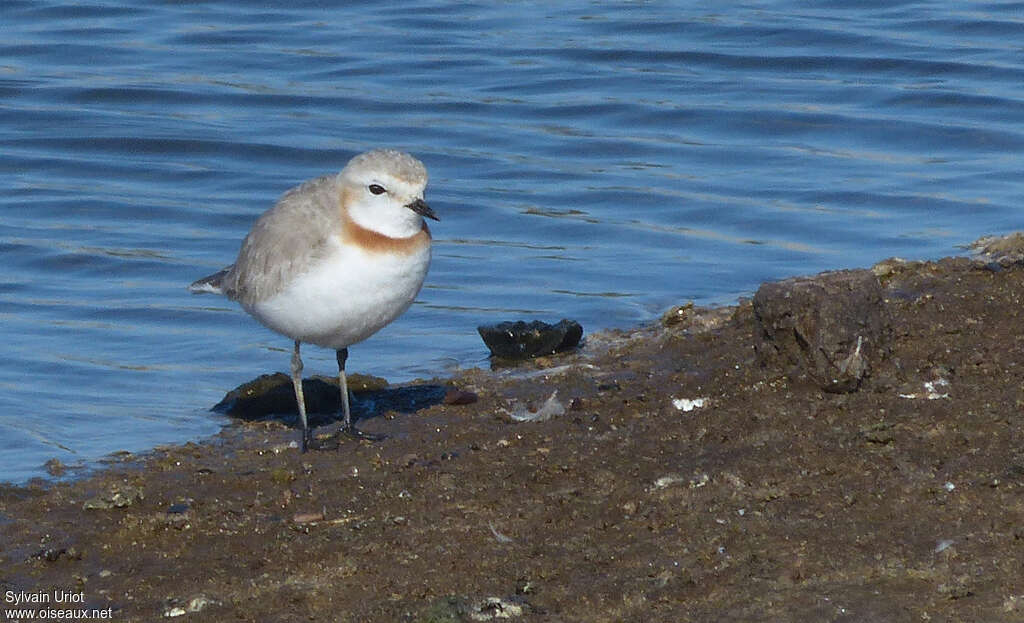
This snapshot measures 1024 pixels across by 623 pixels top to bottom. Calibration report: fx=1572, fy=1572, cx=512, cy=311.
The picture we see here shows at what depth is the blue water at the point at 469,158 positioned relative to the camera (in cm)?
1087

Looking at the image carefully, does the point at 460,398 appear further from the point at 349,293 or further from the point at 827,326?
the point at 827,326

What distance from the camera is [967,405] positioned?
677 cm

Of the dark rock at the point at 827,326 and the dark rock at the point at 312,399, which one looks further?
the dark rock at the point at 312,399

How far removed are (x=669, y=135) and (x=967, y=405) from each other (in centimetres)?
939

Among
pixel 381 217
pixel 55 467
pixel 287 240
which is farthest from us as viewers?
pixel 55 467

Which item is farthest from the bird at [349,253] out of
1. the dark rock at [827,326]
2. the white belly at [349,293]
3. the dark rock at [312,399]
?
the dark rock at [827,326]

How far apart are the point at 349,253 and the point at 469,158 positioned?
8144mm

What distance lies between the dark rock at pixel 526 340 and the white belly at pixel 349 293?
1.72 metres

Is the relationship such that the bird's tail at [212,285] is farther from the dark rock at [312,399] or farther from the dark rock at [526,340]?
the dark rock at [526,340]

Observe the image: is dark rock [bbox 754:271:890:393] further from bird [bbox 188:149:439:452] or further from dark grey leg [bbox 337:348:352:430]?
dark grey leg [bbox 337:348:352:430]

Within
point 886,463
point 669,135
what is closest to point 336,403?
point 886,463

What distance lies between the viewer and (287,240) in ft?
25.2

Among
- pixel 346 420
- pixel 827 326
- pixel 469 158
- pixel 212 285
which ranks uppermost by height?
pixel 827 326

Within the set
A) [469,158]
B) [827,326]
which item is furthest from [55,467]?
[469,158]
